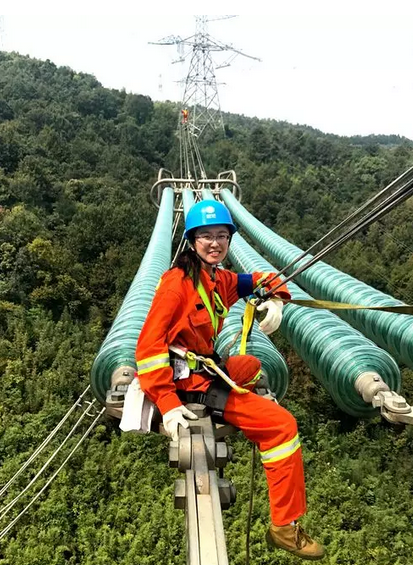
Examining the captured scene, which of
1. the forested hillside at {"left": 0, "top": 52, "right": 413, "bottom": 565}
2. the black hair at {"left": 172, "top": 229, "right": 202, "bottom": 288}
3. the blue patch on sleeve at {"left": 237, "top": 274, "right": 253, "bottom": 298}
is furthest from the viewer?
the forested hillside at {"left": 0, "top": 52, "right": 413, "bottom": 565}

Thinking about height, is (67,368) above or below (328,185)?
below

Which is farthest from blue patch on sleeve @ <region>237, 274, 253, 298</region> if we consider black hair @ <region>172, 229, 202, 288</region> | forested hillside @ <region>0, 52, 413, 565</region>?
forested hillside @ <region>0, 52, 413, 565</region>

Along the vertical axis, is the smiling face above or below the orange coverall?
above

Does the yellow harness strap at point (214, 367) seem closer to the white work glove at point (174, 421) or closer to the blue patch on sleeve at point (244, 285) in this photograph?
the white work glove at point (174, 421)

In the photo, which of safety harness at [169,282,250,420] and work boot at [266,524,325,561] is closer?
work boot at [266,524,325,561]

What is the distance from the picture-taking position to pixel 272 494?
56.3 inches

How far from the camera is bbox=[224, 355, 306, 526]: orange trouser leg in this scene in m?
1.41

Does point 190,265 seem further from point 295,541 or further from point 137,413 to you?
point 295,541

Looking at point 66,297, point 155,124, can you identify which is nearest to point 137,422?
point 66,297

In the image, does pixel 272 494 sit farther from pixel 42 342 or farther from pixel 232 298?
pixel 42 342

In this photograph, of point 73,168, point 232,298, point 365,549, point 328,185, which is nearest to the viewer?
point 232,298

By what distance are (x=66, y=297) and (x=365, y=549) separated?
918 cm

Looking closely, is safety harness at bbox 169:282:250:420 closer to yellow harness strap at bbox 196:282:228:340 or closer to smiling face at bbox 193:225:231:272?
yellow harness strap at bbox 196:282:228:340

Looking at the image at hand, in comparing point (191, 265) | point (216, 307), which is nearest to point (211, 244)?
point (191, 265)
